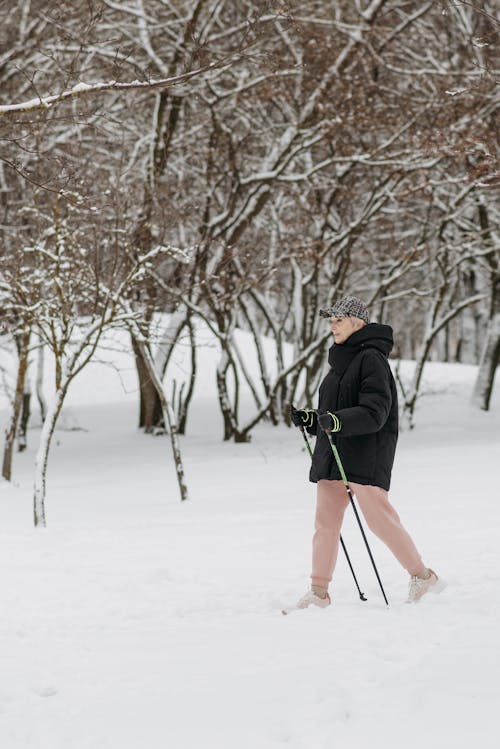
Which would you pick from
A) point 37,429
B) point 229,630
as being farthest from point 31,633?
point 37,429

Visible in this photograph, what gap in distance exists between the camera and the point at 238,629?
4875 millimetres

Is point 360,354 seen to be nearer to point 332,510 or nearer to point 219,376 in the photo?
point 332,510

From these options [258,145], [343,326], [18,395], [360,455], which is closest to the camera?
[360,455]

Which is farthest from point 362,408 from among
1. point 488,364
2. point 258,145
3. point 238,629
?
point 488,364

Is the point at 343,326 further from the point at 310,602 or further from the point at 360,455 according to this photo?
the point at 310,602

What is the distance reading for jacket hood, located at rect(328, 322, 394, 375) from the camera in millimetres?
5117

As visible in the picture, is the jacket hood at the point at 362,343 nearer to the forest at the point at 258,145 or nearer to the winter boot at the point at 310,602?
the winter boot at the point at 310,602

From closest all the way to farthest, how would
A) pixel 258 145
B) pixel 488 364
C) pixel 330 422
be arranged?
pixel 330 422
pixel 258 145
pixel 488 364

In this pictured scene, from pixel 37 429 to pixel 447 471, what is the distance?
36.9ft

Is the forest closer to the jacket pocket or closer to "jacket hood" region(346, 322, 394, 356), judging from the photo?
"jacket hood" region(346, 322, 394, 356)

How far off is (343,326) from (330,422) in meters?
0.63

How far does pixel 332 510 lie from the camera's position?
521cm

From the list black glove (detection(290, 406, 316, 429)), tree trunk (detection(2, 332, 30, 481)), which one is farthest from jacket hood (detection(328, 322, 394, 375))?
tree trunk (detection(2, 332, 30, 481))

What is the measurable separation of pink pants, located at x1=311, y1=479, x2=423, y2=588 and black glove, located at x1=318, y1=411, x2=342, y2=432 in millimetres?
404
